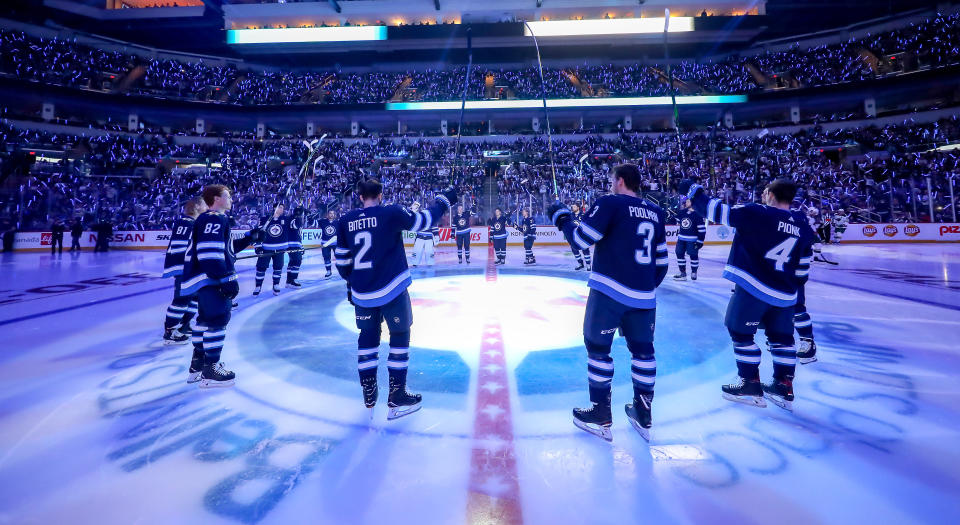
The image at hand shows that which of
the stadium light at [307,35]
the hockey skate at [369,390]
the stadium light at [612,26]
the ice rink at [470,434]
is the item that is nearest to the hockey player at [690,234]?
the ice rink at [470,434]

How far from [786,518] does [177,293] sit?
6589 millimetres

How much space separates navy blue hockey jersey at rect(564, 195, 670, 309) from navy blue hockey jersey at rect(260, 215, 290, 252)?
26.2ft

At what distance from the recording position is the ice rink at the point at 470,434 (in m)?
2.18

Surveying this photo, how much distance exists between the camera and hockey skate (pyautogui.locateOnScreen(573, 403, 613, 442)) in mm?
2912

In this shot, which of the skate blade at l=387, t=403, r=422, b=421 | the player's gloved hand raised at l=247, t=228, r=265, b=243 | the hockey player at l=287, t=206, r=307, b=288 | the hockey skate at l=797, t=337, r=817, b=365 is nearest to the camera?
the skate blade at l=387, t=403, r=422, b=421

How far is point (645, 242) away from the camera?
9.77ft

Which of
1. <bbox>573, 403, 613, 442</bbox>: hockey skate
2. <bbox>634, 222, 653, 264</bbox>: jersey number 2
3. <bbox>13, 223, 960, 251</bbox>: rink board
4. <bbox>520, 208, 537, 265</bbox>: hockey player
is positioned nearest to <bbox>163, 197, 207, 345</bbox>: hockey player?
<bbox>573, 403, 613, 442</bbox>: hockey skate

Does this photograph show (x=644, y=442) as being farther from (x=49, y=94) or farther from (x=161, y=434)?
(x=49, y=94)

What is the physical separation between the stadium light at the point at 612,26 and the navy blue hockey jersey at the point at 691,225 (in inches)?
1272

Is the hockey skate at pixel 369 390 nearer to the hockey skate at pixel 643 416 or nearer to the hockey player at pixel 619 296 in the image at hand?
the hockey player at pixel 619 296

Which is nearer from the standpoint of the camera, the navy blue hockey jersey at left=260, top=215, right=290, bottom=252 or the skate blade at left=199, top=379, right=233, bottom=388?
the skate blade at left=199, top=379, right=233, bottom=388

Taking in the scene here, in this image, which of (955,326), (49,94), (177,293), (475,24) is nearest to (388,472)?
(177,293)

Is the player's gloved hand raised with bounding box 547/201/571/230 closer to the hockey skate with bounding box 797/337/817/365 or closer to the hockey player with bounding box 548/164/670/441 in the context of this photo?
the hockey player with bounding box 548/164/670/441

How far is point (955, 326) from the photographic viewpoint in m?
5.60
